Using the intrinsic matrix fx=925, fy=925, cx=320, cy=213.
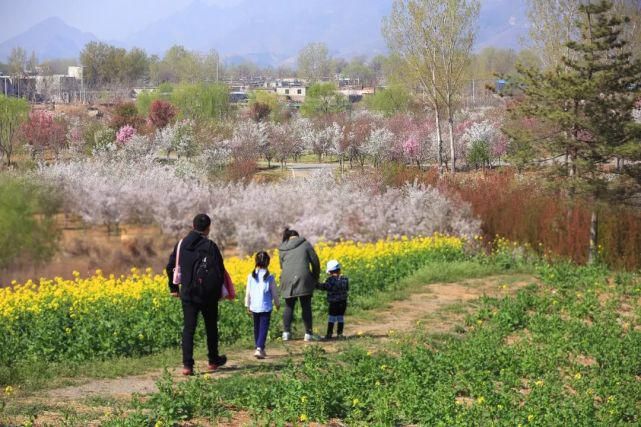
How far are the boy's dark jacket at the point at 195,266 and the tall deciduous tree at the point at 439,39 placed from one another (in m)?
33.3

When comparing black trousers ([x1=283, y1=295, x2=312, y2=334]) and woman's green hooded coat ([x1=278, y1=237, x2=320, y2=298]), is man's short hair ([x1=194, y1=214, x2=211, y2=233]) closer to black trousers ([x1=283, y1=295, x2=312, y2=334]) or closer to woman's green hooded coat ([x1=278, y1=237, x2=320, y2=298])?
woman's green hooded coat ([x1=278, y1=237, x2=320, y2=298])

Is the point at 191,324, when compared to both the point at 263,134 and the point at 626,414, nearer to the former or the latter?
the point at 626,414

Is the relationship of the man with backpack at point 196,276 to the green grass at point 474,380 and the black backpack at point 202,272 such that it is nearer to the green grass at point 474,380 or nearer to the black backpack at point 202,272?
the black backpack at point 202,272

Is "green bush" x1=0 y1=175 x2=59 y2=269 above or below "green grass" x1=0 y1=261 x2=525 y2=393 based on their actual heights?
above

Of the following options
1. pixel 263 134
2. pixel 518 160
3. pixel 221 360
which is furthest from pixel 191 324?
pixel 263 134

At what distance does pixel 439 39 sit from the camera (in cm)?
4303

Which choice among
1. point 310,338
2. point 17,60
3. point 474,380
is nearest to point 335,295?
point 310,338

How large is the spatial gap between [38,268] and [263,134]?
32.4 meters

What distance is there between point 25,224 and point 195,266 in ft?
34.9

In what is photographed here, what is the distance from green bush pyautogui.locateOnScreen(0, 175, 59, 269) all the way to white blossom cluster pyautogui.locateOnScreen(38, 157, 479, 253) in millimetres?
1196

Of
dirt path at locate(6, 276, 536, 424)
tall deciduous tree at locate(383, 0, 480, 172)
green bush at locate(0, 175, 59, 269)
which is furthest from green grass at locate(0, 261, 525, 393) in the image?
tall deciduous tree at locate(383, 0, 480, 172)

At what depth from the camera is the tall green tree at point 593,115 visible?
18.7 metres

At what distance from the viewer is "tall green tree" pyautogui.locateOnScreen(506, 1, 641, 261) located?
737 inches

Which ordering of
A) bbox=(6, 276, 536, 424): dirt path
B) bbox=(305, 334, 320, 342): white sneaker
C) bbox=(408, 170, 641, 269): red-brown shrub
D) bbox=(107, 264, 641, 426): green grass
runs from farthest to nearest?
1. bbox=(408, 170, 641, 269): red-brown shrub
2. bbox=(305, 334, 320, 342): white sneaker
3. bbox=(6, 276, 536, 424): dirt path
4. bbox=(107, 264, 641, 426): green grass
